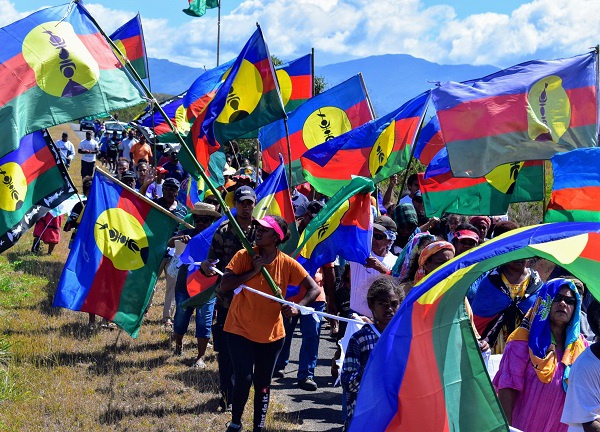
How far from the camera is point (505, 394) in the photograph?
4.77 meters

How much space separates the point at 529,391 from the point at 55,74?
4486 millimetres

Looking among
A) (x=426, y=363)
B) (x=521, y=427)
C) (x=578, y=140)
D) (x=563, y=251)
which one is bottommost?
(x=521, y=427)

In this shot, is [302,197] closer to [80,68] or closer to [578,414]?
[80,68]

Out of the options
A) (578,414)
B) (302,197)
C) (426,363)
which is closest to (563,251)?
(426,363)

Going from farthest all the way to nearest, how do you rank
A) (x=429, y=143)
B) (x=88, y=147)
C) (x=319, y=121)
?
1. (x=88, y=147)
2. (x=319, y=121)
3. (x=429, y=143)

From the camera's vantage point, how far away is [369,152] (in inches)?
389

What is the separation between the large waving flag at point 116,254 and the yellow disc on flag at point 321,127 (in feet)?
13.4

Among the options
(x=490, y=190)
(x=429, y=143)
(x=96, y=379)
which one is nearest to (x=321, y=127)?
(x=429, y=143)

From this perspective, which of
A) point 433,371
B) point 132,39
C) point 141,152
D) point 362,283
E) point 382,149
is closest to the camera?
point 433,371

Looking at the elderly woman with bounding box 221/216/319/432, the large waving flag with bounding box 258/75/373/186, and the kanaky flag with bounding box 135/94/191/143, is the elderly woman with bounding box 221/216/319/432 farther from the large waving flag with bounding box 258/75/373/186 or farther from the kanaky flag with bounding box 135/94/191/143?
the kanaky flag with bounding box 135/94/191/143

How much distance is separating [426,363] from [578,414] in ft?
3.34

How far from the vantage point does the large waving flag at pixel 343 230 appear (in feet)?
23.2

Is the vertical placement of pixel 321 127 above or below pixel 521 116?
above

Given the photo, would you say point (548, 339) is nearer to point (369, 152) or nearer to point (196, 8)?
point (369, 152)
